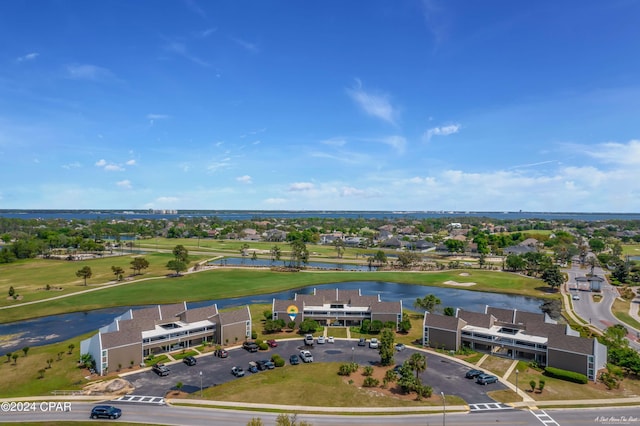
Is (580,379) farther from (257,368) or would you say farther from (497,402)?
(257,368)

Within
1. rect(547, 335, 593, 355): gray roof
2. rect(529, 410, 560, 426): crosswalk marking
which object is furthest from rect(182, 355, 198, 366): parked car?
rect(547, 335, 593, 355): gray roof

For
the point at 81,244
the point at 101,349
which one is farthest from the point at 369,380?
the point at 81,244

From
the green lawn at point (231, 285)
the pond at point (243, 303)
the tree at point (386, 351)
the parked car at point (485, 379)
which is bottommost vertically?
the pond at point (243, 303)

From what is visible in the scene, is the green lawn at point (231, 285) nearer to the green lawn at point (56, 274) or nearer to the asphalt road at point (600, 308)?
the asphalt road at point (600, 308)

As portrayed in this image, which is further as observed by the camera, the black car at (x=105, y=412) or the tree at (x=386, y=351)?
the tree at (x=386, y=351)

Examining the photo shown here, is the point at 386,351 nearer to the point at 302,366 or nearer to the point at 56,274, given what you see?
the point at 302,366

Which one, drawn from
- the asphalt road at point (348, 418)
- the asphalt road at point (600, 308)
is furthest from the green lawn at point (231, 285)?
the asphalt road at point (348, 418)

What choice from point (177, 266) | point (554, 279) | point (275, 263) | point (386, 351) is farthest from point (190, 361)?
point (275, 263)
